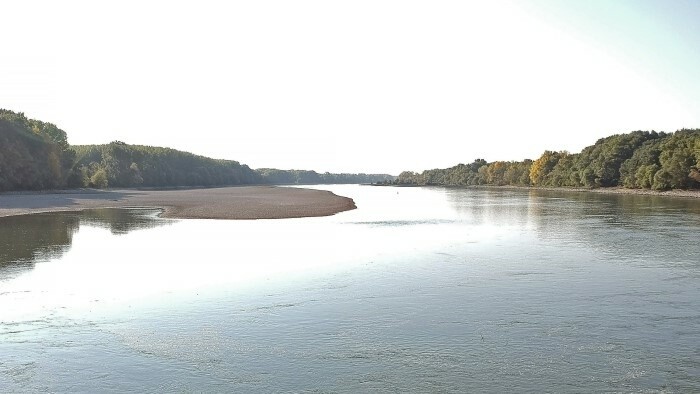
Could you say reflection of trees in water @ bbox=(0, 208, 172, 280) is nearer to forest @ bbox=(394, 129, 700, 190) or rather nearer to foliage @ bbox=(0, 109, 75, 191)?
foliage @ bbox=(0, 109, 75, 191)

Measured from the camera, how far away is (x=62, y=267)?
2422 centimetres

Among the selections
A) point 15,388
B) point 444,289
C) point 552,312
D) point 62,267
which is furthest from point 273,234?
point 15,388

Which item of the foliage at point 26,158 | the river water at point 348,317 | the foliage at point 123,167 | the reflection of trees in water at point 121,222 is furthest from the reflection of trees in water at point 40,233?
the foliage at point 123,167

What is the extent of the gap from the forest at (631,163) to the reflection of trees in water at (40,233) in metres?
102

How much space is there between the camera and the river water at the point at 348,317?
11419 mm

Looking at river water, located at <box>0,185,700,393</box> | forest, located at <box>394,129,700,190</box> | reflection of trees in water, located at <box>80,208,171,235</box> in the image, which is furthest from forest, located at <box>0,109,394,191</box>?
forest, located at <box>394,129,700,190</box>

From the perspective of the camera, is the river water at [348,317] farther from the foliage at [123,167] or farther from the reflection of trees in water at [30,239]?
the foliage at [123,167]

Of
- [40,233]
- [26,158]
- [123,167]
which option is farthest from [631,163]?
[123,167]

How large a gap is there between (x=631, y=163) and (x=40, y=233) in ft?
413

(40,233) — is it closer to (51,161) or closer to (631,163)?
(51,161)

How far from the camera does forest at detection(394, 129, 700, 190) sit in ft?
352

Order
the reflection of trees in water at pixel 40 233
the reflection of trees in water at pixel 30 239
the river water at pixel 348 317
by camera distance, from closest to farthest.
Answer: the river water at pixel 348 317
the reflection of trees in water at pixel 30 239
the reflection of trees in water at pixel 40 233

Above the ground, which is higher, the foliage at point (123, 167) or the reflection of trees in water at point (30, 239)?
the foliage at point (123, 167)

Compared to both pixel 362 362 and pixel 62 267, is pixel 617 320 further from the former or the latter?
pixel 62 267
